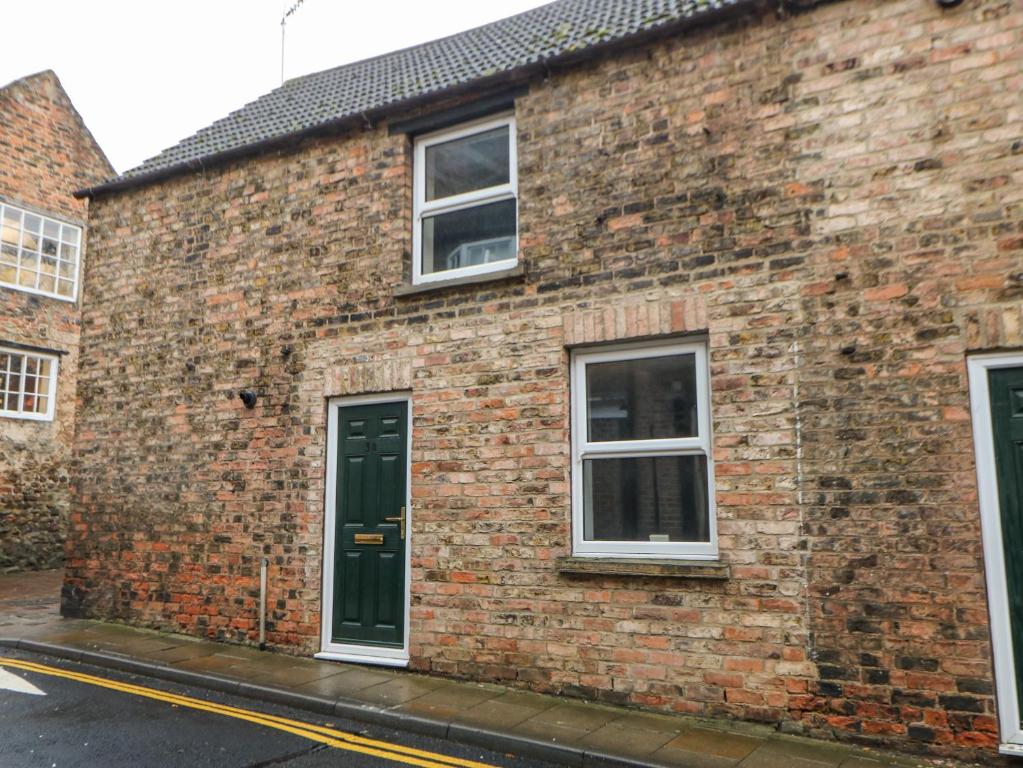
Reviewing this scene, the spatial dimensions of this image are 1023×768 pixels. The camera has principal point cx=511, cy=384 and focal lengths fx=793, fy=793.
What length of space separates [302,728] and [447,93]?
5556 millimetres

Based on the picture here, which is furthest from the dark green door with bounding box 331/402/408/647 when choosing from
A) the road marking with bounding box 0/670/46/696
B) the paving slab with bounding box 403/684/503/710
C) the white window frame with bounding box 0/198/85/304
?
the white window frame with bounding box 0/198/85/304

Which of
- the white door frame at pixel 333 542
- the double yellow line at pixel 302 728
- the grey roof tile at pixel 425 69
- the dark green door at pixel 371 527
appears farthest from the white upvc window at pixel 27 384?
the dark green door at pixel 371 527

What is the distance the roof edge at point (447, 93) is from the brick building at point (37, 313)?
22.7 feet

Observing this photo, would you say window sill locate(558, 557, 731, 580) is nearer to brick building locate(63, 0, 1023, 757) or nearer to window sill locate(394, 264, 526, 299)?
brick building locate(63, 0, 1023, 757)

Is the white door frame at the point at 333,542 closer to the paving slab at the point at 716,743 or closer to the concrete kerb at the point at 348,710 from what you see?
the concrete kerb at the point at 348,710

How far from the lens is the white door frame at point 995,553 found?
4.79 meters

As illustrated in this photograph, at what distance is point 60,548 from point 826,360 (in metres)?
15.1

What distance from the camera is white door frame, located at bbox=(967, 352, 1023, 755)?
4.79m

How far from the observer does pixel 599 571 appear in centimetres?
611

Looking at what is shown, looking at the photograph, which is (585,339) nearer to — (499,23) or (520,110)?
(520,110)

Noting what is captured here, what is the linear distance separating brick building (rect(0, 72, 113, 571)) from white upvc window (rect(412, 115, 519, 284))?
36.4 ft

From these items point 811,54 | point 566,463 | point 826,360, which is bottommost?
point 566,463

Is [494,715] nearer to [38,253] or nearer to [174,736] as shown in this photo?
[174,736]

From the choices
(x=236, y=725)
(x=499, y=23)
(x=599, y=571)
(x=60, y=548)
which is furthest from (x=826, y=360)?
(x=60, y=548)
